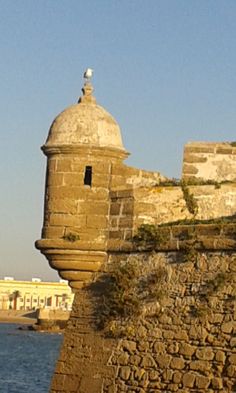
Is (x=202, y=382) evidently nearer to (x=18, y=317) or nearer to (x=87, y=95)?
(x=87, y=95)

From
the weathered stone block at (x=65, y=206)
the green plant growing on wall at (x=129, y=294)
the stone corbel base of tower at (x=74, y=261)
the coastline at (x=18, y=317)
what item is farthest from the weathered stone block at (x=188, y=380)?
the coastline at (x=18, y=317)

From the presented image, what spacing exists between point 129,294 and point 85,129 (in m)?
2.35

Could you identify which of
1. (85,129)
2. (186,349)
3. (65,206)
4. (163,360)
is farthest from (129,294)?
(85,129)

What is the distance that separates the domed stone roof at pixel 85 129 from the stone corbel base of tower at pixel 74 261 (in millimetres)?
1438

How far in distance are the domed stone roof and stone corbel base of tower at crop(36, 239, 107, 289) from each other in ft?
4.72

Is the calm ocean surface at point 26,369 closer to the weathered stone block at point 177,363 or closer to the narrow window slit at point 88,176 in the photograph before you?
the narrow window slit at point 88,176

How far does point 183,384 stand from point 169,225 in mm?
2285

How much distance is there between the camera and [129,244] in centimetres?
1438

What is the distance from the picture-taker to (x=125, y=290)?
14.1 meters

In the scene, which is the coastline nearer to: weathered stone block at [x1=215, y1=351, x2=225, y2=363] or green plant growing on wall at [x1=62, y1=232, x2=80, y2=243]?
green plant growing on wall at [x1=62, y1=232, x2=80, y2=243]

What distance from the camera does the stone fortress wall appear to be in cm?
1335

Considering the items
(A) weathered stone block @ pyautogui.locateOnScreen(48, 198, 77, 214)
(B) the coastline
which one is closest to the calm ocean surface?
→ (A) weathered stone block @ pyautogui.locateOnScreen(48, 198, 77, 214)

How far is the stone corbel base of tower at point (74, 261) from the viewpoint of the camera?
47.6 feet

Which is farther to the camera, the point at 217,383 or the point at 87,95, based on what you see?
the point at 87,95
